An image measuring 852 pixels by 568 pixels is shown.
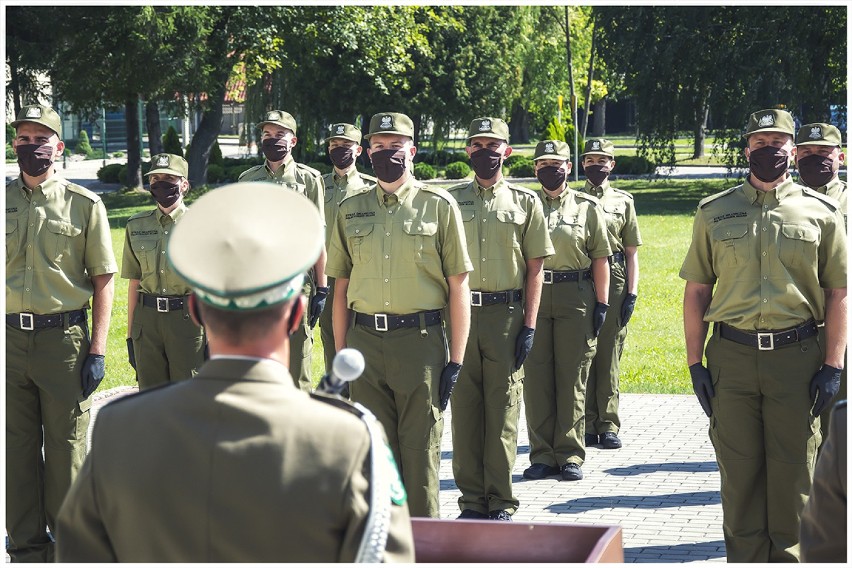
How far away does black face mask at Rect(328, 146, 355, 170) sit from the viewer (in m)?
10.5

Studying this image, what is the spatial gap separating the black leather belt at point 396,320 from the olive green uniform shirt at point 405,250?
1.2 inches

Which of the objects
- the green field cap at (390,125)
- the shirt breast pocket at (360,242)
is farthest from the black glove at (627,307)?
the shirt breast pocket at (360,242)

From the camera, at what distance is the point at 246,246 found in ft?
9.45

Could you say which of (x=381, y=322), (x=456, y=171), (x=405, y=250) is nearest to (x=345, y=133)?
(x=405, y=250)

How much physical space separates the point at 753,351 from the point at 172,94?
92.3ft

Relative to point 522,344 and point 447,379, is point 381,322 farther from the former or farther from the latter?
point 522,344

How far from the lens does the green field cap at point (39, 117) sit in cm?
693

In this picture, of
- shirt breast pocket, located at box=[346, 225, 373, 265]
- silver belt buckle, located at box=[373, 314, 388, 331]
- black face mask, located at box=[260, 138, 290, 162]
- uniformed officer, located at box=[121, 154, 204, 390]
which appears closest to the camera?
silver belt buckle, located at box=[373, 314, 388, 331]

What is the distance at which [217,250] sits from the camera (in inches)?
114

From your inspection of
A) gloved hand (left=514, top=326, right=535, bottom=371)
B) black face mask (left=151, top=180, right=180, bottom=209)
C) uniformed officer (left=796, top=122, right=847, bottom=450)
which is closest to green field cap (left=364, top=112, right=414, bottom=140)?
gloved hand (left=514, top=326, right=535, bottom=371)

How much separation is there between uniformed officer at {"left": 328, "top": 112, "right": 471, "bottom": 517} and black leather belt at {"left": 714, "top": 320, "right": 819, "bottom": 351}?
1543mm

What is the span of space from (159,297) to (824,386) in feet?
14.2

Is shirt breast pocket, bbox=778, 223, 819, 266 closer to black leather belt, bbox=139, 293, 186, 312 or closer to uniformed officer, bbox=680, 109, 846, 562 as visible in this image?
uniformed officer, bbox=680, 109, 846, 562

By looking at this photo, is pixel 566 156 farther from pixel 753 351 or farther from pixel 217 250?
pixel 217 250
